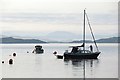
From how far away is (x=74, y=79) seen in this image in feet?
105

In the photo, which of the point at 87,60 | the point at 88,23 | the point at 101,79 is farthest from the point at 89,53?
the point at 101,79

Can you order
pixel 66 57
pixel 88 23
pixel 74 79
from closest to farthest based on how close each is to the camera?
pixel 74 79, pixel 88 23, pixel 66 57

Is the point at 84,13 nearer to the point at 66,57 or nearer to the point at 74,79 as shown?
the point at 66,57

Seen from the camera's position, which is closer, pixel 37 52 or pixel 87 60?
pixel 87 60

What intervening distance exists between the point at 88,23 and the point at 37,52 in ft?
166

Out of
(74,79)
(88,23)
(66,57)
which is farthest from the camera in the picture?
(66,57)

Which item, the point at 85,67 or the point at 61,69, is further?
the point at 85,67

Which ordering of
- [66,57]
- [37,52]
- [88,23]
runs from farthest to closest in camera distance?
[37,52] < [66,57] < [88,23]

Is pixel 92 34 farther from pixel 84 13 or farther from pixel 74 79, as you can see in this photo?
pixel 74 79

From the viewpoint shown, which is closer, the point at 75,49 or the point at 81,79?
the point at 81,79

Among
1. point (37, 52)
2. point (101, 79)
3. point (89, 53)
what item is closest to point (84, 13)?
point (89, 53)

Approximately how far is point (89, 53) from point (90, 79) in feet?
105

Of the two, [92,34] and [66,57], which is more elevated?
[92,34]

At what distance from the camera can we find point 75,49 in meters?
66.2
